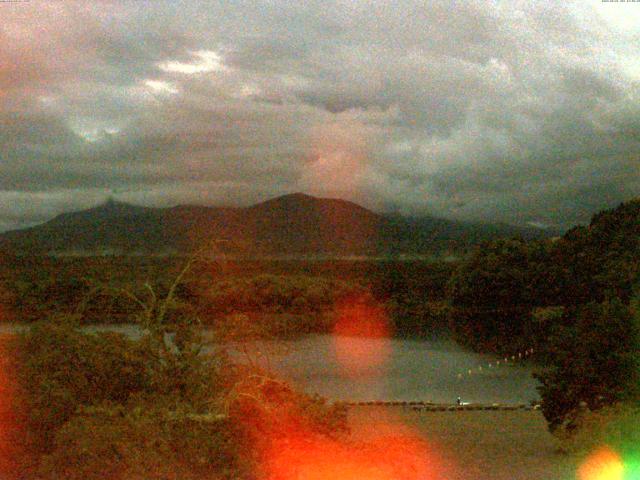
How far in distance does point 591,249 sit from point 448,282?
14.1 meters

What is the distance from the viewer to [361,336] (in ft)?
154

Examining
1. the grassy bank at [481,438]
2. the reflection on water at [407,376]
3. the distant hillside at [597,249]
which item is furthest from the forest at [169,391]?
the distant hillside at [597,249]

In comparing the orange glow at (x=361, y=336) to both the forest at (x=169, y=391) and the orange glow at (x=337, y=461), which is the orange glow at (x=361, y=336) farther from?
the orange glow at (x=337, y=461)

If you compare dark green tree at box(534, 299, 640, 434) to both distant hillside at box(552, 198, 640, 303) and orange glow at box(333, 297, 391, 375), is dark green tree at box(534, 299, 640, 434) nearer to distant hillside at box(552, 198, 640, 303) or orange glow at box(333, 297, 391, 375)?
orange glow at box(333, 297, 391, 375)

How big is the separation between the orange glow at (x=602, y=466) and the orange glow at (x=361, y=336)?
18.6 meters

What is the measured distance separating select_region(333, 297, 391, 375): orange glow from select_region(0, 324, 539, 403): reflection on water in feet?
0.91

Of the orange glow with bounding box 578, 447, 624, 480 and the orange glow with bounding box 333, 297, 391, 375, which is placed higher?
the orange glow with bounding box 578, 447, 624, 480

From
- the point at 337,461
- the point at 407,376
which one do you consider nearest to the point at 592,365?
the point at 337,461

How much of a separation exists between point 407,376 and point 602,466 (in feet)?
63.2

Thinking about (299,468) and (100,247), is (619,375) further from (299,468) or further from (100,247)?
(100,247)

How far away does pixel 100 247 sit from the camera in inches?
1622

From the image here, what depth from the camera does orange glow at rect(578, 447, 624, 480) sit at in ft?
37.3

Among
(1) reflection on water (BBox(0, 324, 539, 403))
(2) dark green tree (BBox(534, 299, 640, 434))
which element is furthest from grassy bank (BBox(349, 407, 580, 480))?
(1) reflection on water (BBox(0, 324, 539, 403))

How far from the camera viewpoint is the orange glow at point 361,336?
34.7 metres
